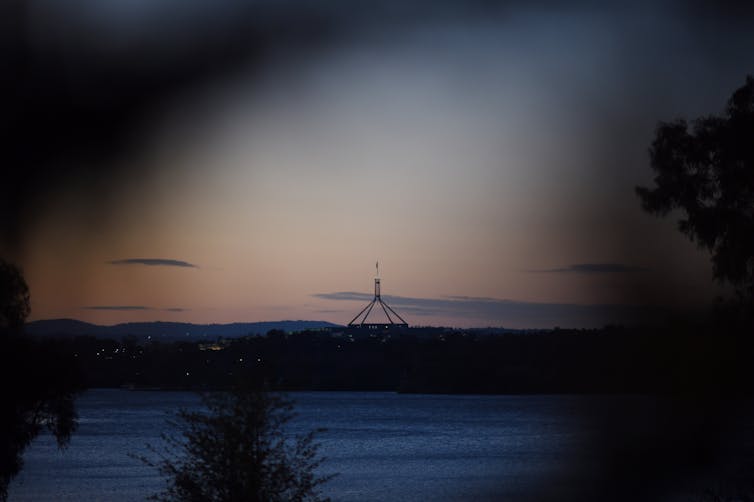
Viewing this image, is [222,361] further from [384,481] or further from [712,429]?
[712,429]

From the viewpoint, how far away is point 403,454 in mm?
53500

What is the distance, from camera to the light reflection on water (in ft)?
114

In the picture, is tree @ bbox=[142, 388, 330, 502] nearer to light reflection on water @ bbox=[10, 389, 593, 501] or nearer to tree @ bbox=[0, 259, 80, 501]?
light reflection on water @ bbox=[10, 389, 593, 501]

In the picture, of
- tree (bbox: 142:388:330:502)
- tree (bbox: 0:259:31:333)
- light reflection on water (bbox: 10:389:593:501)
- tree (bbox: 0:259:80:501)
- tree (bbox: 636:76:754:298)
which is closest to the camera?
tree (bbox: 142:388:330:502)

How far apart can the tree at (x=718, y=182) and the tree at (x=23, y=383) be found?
33.6 feet

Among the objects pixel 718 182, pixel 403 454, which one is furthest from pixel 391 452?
pixel 718 182

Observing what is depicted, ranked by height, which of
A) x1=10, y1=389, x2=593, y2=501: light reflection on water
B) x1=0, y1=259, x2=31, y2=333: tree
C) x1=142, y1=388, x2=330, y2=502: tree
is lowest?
x1=10, y1=389, x2=593, y2=501: light reflection on water

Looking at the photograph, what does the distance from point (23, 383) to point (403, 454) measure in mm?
37847

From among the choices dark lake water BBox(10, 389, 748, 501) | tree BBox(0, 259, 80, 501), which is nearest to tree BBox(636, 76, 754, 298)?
dark lake water BBox(10, 389, 748, 501)

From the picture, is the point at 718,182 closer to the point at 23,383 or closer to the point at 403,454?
the point at 23,383

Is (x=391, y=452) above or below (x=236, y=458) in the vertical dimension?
below

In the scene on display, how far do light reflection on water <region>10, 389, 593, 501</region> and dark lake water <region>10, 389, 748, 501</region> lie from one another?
46 mm

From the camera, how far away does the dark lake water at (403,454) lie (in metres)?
11.9

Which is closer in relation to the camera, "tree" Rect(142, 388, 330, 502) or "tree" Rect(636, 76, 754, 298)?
"tree" Rect(142, 388, 330, 502)
